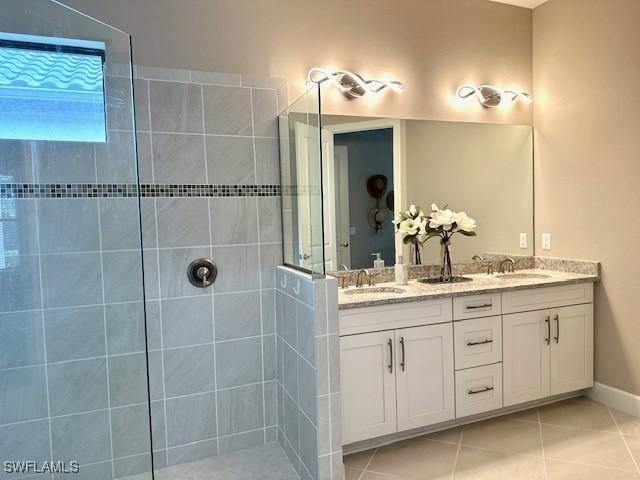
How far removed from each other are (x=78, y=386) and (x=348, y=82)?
2.23m

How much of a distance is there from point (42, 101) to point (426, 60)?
2.29 metres

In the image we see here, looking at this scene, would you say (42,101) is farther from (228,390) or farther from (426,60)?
(426,60)

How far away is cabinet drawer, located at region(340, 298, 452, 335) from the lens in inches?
86.5

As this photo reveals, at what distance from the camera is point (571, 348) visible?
→ 9.23 ft

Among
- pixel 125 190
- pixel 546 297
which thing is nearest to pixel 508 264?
pixel 546 297

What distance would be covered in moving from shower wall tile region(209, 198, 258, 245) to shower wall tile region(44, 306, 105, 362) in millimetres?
613

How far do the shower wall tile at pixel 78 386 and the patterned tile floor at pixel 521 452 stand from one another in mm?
1278

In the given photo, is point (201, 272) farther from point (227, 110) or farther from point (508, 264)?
point (508, 264)

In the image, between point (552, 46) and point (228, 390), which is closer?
point (228, 390)

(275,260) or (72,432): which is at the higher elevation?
(275,260)

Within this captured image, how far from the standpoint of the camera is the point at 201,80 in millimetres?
2340

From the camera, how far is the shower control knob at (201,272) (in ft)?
7.72

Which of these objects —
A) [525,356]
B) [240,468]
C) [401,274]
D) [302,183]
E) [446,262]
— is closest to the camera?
[302,183]

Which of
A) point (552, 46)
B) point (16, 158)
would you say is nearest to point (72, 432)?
point (16, 158)
